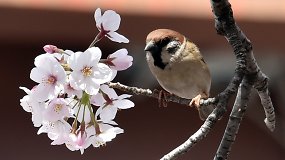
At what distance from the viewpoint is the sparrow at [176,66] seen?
1.99m

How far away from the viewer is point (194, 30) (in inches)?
140

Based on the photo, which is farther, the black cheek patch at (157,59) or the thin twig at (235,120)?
the black cheek patch at (157,59)

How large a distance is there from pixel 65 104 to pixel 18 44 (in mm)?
2894

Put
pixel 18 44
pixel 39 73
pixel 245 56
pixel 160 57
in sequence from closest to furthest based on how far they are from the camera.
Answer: pixel 245 56
pixel 39 73
pixel 160 57
pixel 18 44

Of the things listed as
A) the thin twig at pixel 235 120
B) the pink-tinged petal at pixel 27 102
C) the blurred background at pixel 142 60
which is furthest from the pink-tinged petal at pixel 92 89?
the blurred background at pixel 142 60

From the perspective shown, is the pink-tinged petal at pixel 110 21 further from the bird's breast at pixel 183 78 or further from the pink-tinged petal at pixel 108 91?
the bird's breast at pixel 183 78

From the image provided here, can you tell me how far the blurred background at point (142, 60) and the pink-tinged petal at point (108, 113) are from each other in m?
2.23

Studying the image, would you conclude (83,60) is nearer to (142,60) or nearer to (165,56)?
(165,56)

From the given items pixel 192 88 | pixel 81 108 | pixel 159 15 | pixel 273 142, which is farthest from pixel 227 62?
pixel 81 108

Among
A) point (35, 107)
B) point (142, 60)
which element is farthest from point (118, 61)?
point (142, 60)

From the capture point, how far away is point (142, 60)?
4.18 metres

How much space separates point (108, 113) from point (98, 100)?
1.7 inches

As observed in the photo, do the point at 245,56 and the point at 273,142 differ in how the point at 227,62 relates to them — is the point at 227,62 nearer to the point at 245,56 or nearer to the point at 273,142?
the point at 273,142

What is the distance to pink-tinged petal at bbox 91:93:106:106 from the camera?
1238 mm
